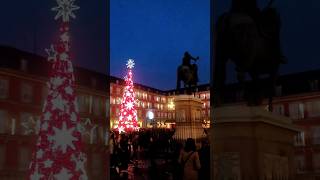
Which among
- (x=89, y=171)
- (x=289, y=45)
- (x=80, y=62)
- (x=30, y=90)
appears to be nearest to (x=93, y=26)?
(x=80, y=62)

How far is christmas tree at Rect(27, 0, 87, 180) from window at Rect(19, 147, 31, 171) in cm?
131

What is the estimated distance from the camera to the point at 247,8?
6504 mm

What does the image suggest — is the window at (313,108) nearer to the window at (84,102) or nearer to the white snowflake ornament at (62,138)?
the window at (84,102)

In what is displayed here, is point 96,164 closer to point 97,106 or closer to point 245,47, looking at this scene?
point 97,106

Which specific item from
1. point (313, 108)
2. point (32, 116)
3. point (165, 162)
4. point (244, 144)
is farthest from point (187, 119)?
point (244, 144)

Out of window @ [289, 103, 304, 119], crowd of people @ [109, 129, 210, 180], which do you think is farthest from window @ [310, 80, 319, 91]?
crowd of people @ [109, 129, 210, 180]

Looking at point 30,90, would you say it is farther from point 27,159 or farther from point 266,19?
point 266,19

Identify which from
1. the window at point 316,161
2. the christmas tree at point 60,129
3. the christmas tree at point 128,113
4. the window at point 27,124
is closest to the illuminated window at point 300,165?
the window at point 316,161

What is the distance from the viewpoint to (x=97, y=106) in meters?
7.49

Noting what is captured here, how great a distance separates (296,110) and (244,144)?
62.3ft

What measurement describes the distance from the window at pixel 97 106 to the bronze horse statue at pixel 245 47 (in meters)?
1.90

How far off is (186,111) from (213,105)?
958cm

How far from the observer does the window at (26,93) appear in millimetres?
7281

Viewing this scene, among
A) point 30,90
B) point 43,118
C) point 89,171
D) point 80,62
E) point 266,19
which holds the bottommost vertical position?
point 89,171
